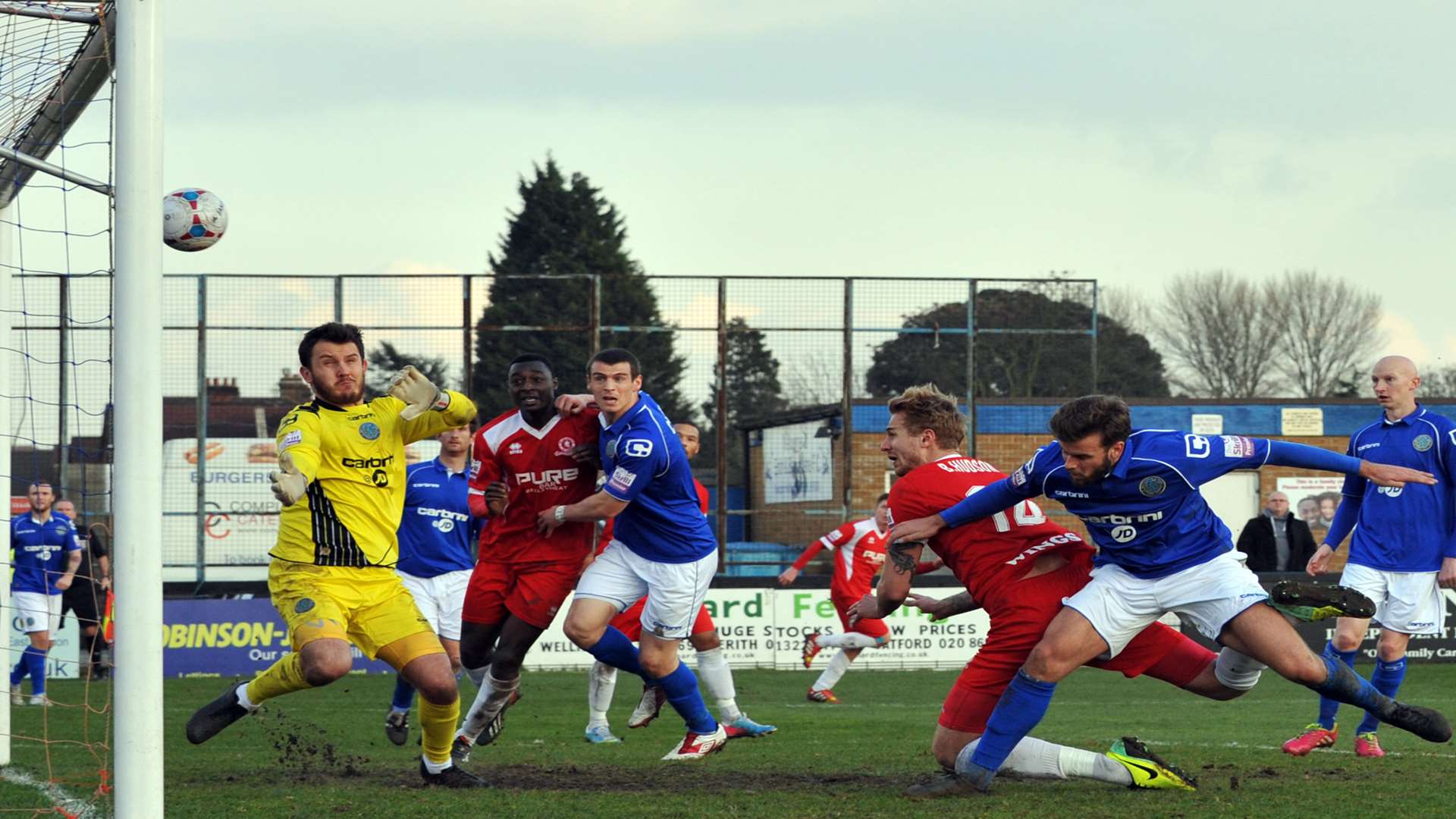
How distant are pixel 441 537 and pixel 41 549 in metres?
5.40

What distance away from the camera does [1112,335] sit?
96.5ft

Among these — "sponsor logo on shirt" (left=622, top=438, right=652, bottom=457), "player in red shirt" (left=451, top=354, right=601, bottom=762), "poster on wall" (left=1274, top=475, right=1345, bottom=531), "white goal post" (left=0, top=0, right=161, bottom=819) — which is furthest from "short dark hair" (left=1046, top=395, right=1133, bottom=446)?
"poster on wall" (left=1274, top=475, right=1345, bottom=531)

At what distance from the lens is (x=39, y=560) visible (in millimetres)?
15461

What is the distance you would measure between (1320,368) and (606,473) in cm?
4076

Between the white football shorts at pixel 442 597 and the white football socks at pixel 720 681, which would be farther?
the white football shorts at pixel 442 597

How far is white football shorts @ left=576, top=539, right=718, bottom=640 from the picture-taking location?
8711 mm

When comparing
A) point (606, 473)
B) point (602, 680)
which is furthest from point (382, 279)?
point (606, 473)

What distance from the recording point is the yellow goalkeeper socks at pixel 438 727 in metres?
7.14

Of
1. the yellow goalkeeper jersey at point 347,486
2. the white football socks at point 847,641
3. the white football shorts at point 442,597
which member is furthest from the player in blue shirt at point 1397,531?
the white football shorts at point 442,597

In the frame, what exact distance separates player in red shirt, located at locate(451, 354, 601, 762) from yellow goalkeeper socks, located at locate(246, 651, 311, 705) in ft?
5.35

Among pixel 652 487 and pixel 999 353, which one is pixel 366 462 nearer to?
pixel 652 487

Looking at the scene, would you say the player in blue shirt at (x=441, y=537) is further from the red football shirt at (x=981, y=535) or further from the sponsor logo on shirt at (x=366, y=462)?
the red football shirt at (x=981, y=535)

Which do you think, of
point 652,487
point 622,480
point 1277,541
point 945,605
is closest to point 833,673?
point 652,487

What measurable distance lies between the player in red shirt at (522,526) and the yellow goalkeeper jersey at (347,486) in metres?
1.45
